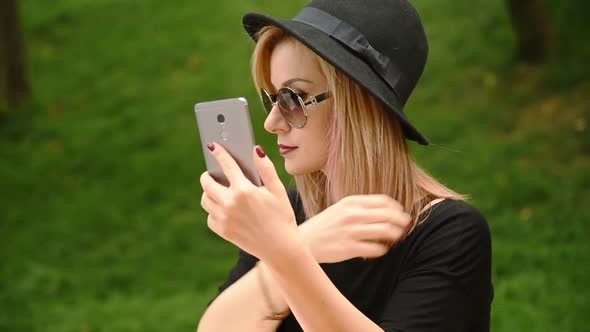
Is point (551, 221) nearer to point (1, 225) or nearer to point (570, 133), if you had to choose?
point (570, 133)

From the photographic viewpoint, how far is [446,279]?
197 centimetres

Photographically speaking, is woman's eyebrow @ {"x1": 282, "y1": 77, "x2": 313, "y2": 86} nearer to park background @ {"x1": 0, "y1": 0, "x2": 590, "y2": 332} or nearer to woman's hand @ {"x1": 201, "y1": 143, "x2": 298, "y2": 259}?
woman's hand @ {"x1": 201, "y1": 143, "x2": 298, "y2": 259}

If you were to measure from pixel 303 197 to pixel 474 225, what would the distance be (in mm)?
561

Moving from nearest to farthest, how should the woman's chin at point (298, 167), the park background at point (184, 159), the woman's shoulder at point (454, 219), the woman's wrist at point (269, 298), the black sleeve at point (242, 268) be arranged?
the woman's wrist at point (269, 298)
the woman's shoulder at point (454, 219)
the woman's chin at point (298, 167)
the black sleeve at point (242, 268)
the park background at point (184, 159)

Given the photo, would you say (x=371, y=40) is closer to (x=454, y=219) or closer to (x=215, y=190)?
(x=454, y=219)

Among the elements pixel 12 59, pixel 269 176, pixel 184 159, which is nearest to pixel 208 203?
pixel 269 176

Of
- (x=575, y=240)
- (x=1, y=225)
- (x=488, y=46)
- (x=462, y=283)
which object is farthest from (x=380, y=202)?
(x=488, y=46)

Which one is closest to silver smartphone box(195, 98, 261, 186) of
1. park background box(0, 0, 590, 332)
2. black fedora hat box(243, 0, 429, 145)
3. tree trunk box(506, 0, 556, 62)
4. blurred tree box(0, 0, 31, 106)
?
black fedora hat box(243, 0, 429, 145)

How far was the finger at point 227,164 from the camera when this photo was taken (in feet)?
5.31

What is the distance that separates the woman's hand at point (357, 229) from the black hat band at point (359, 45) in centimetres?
47

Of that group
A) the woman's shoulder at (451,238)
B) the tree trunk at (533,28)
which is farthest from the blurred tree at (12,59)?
the woman's shoulder at (451,238)

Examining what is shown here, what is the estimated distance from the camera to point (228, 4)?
1266cm

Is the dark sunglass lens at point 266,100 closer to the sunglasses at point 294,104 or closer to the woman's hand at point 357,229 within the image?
the sunglasses at point 294,104

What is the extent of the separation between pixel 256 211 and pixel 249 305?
425 millimetres
